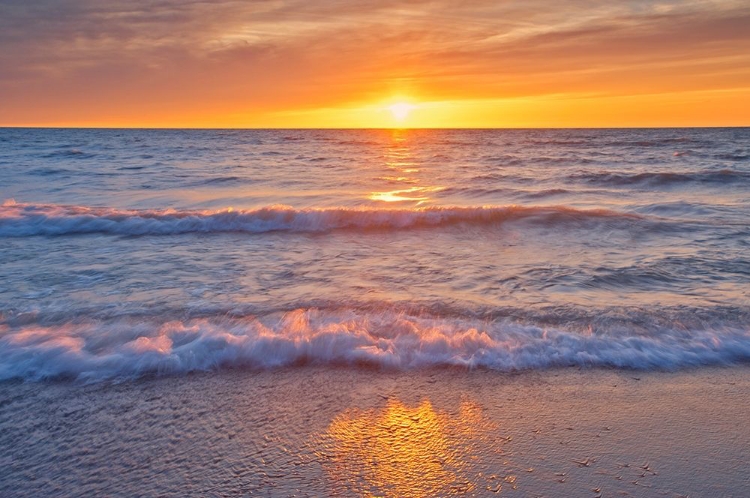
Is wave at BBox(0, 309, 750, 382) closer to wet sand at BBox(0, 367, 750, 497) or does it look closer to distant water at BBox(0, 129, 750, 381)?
distant water at BBox(0, 129, 750, 381)

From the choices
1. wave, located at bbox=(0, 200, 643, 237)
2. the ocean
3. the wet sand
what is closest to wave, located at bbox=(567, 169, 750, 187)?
the ocean

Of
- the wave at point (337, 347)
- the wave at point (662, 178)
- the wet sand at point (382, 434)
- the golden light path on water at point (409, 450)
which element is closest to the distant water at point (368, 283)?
the wave at point (337, 347)

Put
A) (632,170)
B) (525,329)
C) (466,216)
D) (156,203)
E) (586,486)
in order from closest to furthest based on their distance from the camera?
(586,486) < (525,329) < (466,216) < (156,203) < (632,170)

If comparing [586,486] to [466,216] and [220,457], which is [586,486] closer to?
[220,457]

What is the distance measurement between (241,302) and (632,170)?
19866mm

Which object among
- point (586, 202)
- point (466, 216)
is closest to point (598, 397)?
point (466, 216)

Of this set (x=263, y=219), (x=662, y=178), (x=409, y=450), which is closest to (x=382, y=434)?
(x=409, y=450)

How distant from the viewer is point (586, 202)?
42.3 feet

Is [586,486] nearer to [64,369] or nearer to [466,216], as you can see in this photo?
[64,369]

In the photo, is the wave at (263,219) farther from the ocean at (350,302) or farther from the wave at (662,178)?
the wave at (662,178)

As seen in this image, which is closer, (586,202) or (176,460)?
(176,460)

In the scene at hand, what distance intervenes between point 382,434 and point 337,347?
122 centimetres

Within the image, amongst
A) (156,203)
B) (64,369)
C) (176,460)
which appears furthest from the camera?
(156,203)

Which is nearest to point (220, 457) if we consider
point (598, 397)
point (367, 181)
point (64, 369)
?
point (64, 369)
